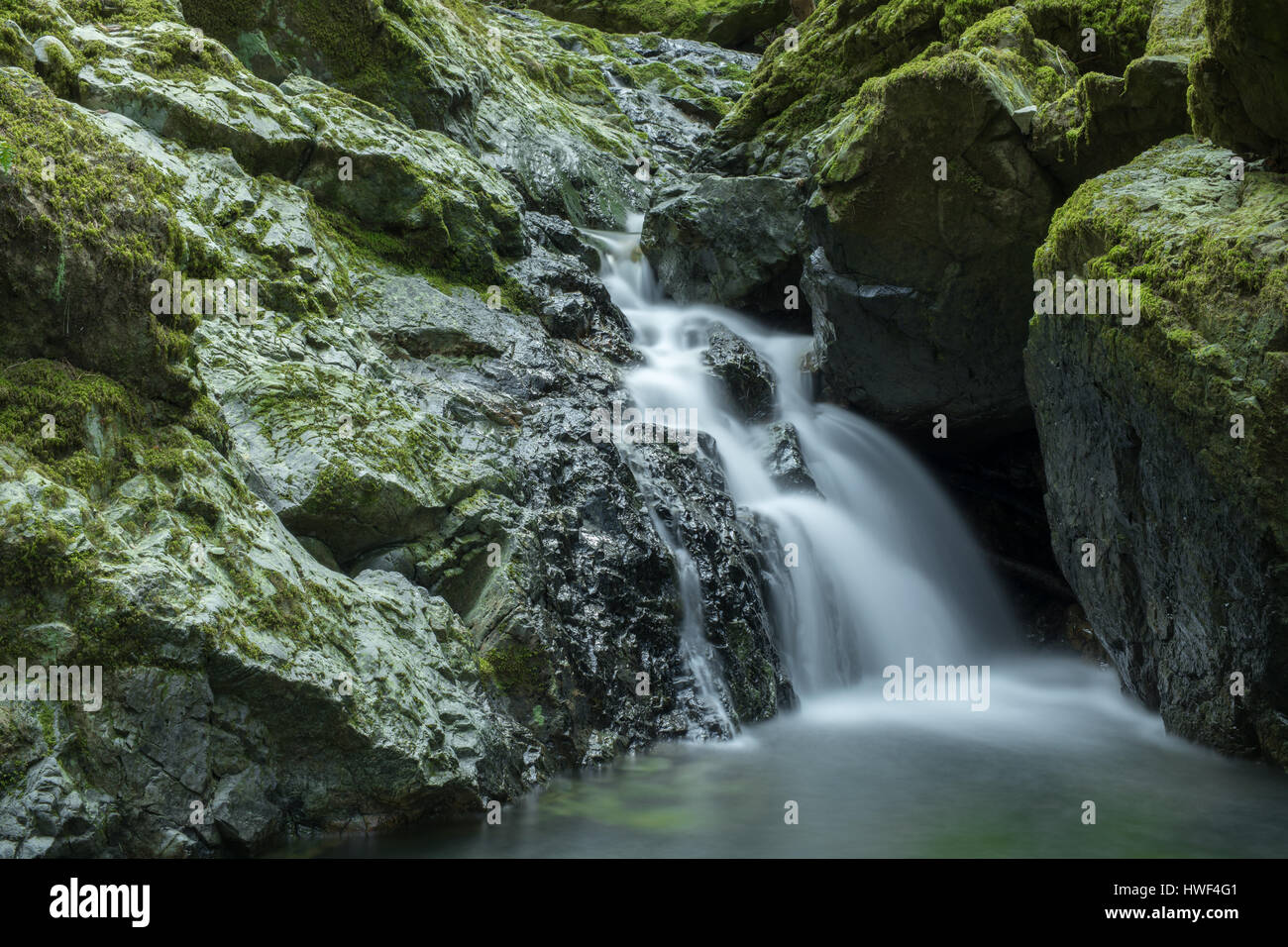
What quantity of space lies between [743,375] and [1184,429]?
6.83 m

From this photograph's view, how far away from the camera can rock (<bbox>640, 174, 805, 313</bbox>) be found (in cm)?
1499

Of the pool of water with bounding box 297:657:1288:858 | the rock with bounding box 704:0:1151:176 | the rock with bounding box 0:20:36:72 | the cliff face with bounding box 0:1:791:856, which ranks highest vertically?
the rock with bounding box 704:0:1151:176

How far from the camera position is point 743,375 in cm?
1319

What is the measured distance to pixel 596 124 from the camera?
20312 millimetres

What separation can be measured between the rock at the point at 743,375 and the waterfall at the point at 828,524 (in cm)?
16

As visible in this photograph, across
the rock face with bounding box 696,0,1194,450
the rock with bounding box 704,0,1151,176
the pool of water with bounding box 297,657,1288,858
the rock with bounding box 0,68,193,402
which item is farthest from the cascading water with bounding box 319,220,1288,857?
the rock with bounding box 704,0,1151,176

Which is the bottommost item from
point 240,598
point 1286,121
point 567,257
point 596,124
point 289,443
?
point 240,598

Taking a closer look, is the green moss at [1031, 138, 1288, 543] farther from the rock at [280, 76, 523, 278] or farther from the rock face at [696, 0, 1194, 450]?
the rock at [280, 76, 523, 278]

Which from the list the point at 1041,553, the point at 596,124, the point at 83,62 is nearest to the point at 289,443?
the point at 83,62

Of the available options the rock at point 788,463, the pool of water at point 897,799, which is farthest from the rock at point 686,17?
the pool of water at point 897,799

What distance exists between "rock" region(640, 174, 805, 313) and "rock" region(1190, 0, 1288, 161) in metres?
8.13
